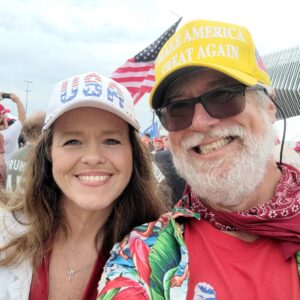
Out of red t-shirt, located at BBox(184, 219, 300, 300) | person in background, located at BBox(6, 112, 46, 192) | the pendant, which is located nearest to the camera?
red t-shirt, located at BBox(184, 219, 300, 300)

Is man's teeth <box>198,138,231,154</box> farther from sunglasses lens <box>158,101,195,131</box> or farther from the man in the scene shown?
sunglasses lens <box>158,101,195,131</box>

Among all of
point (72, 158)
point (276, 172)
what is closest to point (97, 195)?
point (72, 158)

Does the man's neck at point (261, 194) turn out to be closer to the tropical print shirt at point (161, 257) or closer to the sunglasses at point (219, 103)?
the tropical print shirt at point (161, 257)

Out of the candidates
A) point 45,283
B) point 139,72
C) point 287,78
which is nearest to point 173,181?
point 45,283

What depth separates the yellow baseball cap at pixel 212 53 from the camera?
1766mm

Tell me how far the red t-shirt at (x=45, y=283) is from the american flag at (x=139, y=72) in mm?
4945

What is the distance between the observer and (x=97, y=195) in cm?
204

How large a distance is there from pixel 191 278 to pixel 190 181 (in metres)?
0.46

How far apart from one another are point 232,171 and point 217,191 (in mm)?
116

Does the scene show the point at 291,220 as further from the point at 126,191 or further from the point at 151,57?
the point at 151,57

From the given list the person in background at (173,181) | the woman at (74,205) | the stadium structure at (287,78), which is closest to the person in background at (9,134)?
the person in background at (173,181)

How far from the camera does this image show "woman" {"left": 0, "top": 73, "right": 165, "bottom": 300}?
2008 mm

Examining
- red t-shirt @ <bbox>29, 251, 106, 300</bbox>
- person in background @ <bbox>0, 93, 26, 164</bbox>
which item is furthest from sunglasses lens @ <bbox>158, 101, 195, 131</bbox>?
person in background @ <bbox>0, 93, 26, 164</bbox>

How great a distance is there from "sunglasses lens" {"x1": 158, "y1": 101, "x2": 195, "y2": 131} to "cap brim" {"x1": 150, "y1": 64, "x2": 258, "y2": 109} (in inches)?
3.0
